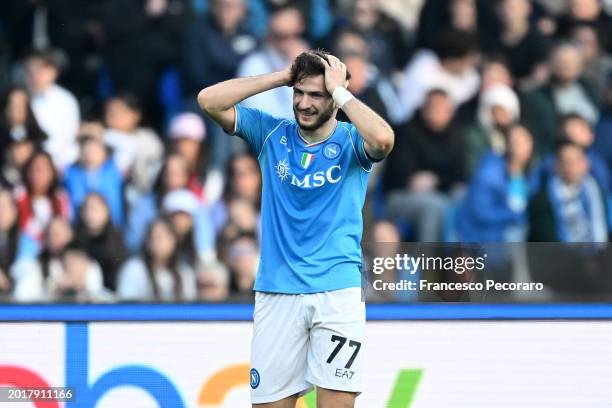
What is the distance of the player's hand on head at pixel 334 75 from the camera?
3.98 metres

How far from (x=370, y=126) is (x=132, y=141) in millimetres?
3061

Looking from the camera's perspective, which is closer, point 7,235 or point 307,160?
point 307,160

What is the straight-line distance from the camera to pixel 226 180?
652 cm

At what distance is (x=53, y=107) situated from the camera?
6781 millimetres

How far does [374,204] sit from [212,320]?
4.45ft

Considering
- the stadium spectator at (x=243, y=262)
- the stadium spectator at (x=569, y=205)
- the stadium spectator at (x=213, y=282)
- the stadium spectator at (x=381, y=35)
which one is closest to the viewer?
the stadium spectator at (x=213, y=282)

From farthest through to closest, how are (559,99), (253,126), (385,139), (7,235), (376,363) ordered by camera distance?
(559,99) → (7,235) → (376,363) → (253,126) → (385,139)

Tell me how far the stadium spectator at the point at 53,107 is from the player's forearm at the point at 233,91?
2586 mm

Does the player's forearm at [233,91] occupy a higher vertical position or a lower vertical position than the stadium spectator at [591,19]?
lower

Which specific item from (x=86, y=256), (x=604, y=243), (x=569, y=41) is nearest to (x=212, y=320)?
(x=86, y=256)

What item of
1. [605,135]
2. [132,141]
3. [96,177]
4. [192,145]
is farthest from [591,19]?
[96,177]

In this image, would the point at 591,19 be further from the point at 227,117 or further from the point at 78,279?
the point at 78,279

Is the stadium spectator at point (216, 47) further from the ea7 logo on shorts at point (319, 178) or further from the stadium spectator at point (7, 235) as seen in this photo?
the ea7 logo on shorts at point (319, 178)

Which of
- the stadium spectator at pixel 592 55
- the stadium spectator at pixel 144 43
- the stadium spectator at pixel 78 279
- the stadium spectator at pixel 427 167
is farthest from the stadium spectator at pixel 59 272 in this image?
the stadium spectator at pixel 592 55
